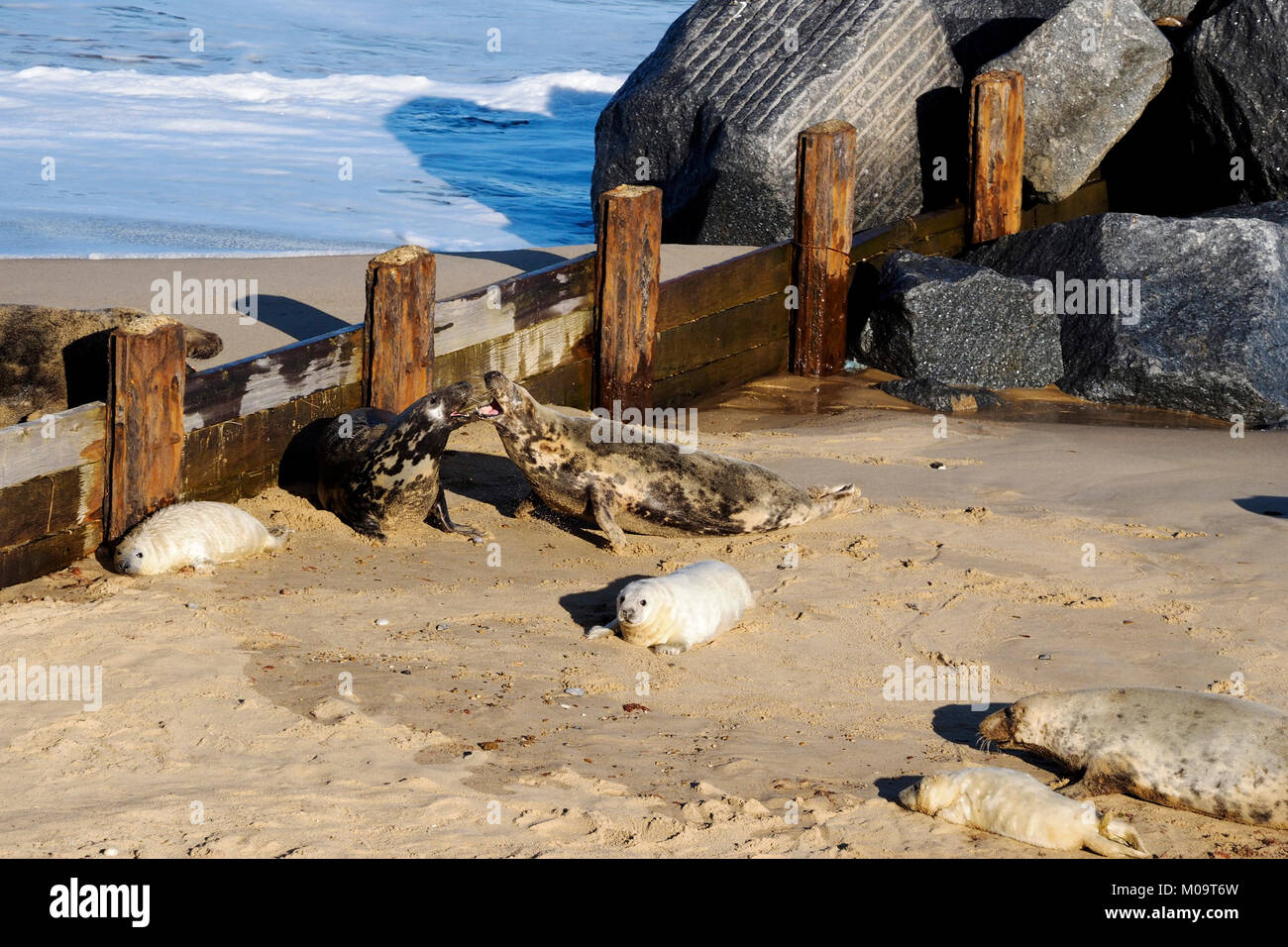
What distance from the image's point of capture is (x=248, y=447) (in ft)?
21.3

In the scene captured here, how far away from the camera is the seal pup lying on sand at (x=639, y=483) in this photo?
21.2ft

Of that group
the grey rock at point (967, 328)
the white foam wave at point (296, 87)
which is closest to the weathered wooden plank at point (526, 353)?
the grey rock at point (967, 328)

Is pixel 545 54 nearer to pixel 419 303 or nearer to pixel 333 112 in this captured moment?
pixel 333 112

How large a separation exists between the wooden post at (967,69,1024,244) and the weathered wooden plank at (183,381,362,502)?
5.79 meters

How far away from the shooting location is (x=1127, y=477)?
24.3ft

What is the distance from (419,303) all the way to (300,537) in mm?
1400

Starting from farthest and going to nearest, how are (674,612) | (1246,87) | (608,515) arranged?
(1246,87) < (608,515) < (674,612)

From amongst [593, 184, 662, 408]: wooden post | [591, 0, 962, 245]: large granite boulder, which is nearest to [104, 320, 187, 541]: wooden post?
[593, 184, 662, 408]: wooden post

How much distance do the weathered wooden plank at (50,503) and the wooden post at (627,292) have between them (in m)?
3.17

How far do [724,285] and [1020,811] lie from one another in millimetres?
5790

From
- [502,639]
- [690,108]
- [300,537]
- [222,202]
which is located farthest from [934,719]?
[222,202]

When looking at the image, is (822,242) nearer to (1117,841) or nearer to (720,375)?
(720,375)

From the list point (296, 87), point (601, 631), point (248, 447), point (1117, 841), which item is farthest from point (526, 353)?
point (296, 87)

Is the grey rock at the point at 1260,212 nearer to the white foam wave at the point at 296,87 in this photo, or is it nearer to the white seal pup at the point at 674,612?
the white seal pup at the point at 674,612
